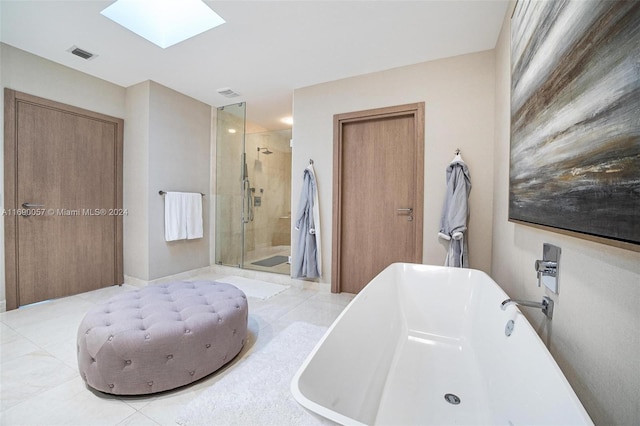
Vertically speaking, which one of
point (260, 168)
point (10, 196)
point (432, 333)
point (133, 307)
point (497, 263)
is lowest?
point (432, 333)

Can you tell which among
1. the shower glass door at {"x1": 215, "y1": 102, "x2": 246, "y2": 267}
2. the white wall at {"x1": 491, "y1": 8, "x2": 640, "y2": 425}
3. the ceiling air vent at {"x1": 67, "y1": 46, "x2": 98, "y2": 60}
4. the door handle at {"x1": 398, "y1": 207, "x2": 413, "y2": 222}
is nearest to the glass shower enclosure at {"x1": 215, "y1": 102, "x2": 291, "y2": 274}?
the shower glass door at {"x1": 215, "y1": 102, "x2": 246, "y2": 267}

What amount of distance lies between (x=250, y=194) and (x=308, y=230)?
1.43 m

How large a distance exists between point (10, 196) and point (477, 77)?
14.8 ft

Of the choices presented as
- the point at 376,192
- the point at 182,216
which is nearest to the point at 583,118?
the point at 376,192

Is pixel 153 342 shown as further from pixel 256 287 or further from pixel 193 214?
pixel 193 214

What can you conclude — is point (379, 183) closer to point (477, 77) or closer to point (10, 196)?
point (477, 77)

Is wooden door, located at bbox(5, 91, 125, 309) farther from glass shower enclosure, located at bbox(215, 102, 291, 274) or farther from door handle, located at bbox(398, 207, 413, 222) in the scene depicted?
door handle, located at bbox(398, 207, 413, 222)

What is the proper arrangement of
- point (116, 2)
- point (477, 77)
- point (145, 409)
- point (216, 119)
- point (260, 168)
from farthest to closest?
point (260, 168), point (216, 119), point (477, 77), point (116, 2), point (145, 409)

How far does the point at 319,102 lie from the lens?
294 cm

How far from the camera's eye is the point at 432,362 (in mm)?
1350

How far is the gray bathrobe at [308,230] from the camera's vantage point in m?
2.91

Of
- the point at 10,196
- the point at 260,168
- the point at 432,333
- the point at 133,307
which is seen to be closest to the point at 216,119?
the point at 260,168

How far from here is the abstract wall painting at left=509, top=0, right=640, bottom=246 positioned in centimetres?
51

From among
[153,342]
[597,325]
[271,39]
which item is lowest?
[153,342]
